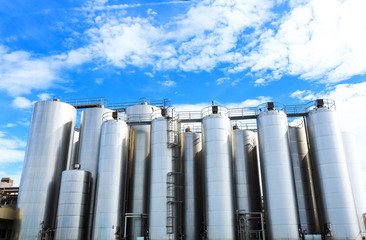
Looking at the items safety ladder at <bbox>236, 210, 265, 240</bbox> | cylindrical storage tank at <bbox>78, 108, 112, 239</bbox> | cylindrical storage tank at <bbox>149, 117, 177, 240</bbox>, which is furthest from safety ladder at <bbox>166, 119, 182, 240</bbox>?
cylindrical storage tank at <bbox>78, 108, 112, 239</bbox>

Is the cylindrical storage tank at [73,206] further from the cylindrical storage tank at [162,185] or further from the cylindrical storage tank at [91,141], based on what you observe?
the cylindrical storage tank at [162,185]

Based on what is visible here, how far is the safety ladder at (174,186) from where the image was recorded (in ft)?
79.7

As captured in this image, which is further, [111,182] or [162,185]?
[111,182]

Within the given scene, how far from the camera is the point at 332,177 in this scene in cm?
2416

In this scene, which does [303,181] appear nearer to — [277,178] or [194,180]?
[277,178]

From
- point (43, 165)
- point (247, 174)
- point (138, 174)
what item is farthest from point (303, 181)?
point (43, 165)

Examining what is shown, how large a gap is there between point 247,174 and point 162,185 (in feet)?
29.6

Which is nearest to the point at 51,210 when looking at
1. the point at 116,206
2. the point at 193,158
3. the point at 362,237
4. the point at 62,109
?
the point at 116,206

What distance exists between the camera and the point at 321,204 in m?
24.6

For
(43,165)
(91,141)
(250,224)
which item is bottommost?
(250,224)

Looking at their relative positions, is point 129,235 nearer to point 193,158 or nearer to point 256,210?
point 193,158

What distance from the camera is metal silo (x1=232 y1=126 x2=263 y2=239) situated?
990 inches

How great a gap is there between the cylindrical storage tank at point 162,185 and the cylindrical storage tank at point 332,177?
1356cm

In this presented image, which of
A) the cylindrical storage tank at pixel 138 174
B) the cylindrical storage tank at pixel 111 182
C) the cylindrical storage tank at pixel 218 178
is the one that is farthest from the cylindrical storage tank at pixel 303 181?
the cylindrical storage tank at pixel 111 182
